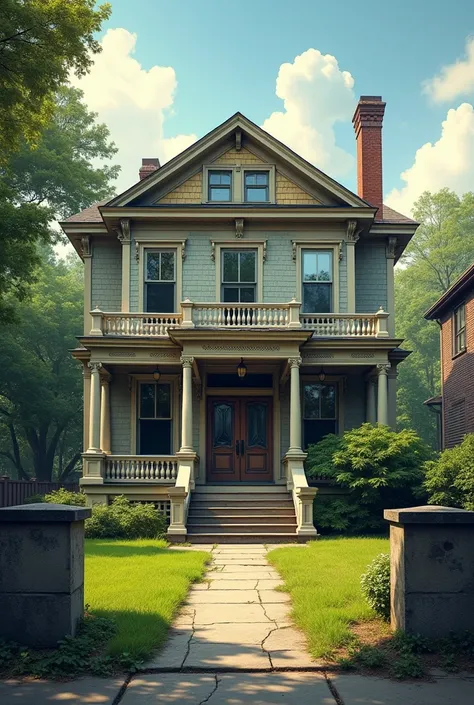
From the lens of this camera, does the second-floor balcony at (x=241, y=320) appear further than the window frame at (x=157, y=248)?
No

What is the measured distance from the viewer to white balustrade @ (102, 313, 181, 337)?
1969 cm

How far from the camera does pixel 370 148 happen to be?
75.3 feet

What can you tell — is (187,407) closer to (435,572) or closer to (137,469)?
(137,469)

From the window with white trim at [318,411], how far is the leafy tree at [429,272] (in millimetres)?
32628

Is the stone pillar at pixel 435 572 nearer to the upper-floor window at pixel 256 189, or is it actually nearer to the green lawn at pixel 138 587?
the green lawn at pixel 138 587

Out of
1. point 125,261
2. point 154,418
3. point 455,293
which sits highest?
point 125,261

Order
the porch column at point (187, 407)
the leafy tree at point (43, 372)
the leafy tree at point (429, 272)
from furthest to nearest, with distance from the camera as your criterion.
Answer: the leafy tree at point (429, 272)
the leafy tree at point (43, 372)
the porch column at point (187, 407)

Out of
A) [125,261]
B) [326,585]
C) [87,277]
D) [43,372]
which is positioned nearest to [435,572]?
[326,585]

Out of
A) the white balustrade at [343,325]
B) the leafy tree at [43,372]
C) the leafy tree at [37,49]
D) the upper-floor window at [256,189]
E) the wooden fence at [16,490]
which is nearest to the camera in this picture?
the leafy tree at [37,49]

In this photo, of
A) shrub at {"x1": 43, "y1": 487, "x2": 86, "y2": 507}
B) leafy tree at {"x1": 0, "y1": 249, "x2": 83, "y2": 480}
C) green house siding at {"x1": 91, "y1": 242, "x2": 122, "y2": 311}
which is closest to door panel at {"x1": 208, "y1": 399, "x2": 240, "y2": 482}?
shrub at {"x1": 43, "y1": 487, "x2": 86, "y2": 507}

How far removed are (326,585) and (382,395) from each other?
35.1ft

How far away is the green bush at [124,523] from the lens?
16.3 meters

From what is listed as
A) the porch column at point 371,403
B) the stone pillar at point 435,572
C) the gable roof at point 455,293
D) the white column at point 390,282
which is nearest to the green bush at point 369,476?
the porch column at point 371,403

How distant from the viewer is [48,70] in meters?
A: 13.3
